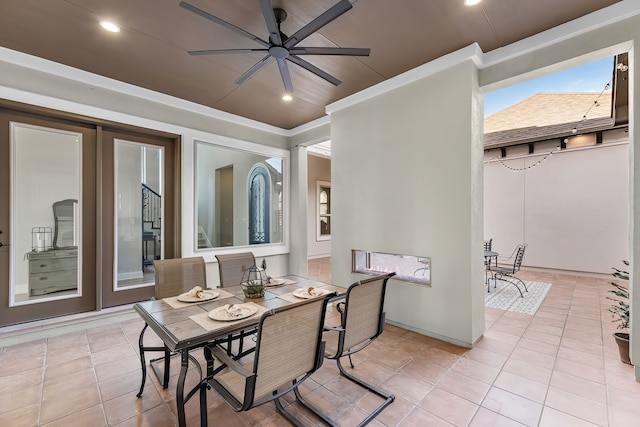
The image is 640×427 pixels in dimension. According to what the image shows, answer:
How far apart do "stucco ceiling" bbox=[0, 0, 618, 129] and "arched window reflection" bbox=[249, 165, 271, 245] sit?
6.15 feet

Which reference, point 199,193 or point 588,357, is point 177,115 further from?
point 588,357

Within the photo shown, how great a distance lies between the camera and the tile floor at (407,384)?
1.85m

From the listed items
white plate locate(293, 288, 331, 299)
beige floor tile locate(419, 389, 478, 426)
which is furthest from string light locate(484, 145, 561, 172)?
white plate locate(293, 288, 331, 299)

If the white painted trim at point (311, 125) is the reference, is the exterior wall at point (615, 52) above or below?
below

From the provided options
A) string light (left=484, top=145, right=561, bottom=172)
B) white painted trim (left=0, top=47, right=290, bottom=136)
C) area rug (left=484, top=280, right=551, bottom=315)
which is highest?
white painted trim (left=0, top=47, right=290, bottom=136)

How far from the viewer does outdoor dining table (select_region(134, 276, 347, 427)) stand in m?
1.50

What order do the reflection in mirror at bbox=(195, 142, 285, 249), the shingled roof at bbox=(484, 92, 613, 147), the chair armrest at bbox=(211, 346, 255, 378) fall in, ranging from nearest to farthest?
the chair armrest at bbox=(211, 346, 255, 378), the reflection in mirror at bbox=(195, 142, 285, 249), the shingled roof at bbox=(484, 92, 613, 147)

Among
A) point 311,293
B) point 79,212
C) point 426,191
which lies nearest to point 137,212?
point 79,212

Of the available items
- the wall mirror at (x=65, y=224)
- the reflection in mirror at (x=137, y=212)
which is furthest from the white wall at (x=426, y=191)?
the wall mirror at (x=65, y=224)

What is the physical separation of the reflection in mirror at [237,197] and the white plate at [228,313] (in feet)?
8.53

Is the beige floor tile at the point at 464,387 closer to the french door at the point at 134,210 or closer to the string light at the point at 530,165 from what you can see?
the french door at the point at 134,210

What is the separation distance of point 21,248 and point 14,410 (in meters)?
1.90

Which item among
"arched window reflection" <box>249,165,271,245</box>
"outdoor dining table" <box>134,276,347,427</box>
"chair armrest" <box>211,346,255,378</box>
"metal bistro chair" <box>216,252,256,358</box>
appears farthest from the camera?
"arched window reflection" <box>249,165,271,245</box>

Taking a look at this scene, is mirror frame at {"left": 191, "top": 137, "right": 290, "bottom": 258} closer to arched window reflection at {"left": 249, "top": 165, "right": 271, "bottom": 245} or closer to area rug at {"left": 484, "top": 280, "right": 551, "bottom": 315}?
arched window reflection at {"left": 249, "top": 165, "right": 271, "bottom": 245}
